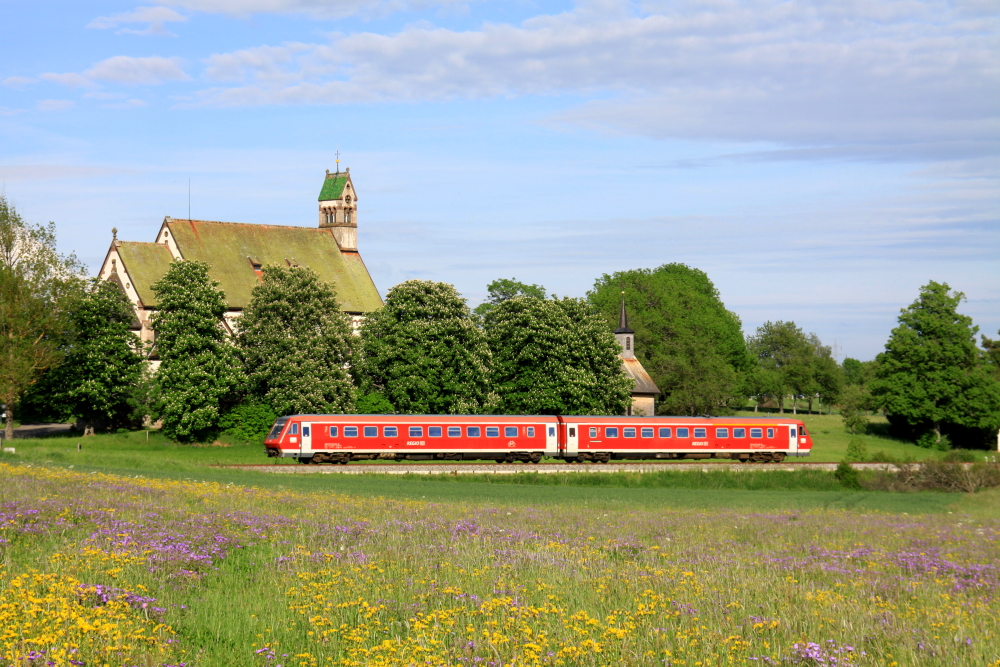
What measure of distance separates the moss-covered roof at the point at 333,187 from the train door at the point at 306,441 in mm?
55306

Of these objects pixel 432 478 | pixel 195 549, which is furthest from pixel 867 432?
pixel 195 549

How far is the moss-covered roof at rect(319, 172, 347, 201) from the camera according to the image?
10106 centimetres

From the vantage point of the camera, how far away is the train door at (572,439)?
54188mm

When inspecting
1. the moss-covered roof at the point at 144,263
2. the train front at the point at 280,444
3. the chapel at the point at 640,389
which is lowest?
the train front at the point at 280,444

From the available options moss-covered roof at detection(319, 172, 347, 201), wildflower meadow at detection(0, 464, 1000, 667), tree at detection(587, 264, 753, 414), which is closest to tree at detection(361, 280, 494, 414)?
tree at detection(587, 264, 753, 414)

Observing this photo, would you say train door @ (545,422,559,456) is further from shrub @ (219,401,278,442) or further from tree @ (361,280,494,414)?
shrub @ (219,401,278,442)

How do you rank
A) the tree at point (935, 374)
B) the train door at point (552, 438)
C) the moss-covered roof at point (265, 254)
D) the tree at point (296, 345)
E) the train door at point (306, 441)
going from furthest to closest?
the moss-covered roof at point (265, 254) → the tree at point (935, 374) → the tree at point (296, 345) → the train door at point (552, 438) → the train door at point (306, 441)

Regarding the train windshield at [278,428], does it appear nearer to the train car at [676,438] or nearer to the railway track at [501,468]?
the railway track at [501,468]

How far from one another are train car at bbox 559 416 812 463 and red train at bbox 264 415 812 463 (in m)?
0.06

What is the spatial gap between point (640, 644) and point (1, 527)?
9.25 m

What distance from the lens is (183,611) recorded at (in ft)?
32.8

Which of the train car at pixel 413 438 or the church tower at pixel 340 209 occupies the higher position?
the church tower at pixel 340 209

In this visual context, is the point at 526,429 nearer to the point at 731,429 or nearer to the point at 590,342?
the point at 731,429

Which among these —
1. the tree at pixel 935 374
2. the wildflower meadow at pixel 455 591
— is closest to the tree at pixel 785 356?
the tree at pixel 935 374
